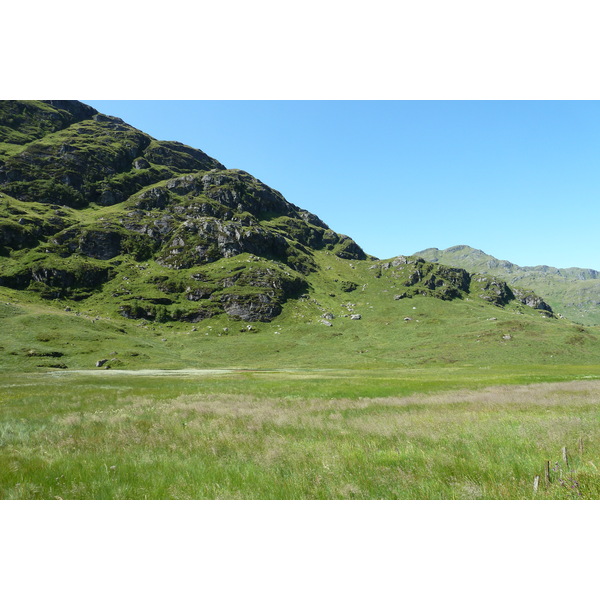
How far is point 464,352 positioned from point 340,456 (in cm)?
12443

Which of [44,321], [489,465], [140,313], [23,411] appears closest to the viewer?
[489,465]

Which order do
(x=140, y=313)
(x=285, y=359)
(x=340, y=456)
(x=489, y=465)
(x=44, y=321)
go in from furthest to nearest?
(x=140, y=313) → (x=285, y=359) → (x=44, y=321) → (x=340, y=456) → (x=489, y=465)

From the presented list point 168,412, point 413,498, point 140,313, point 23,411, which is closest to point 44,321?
point 140,313

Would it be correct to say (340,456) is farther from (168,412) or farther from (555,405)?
(555,405)

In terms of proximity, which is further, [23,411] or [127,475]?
[23,411]

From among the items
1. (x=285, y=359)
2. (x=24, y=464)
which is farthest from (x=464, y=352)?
(x=24, y=464)

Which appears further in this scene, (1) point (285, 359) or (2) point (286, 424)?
(1) point (285, 359)

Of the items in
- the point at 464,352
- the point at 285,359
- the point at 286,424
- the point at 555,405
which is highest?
the point at 555,405

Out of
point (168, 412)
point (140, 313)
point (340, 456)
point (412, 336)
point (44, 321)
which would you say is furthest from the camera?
point (140, 313)

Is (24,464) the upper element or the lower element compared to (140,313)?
upper

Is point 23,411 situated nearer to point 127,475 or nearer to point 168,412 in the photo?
point 168,412

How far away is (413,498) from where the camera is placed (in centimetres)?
636

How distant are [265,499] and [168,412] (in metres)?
12.7

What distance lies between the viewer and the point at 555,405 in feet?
56.5
